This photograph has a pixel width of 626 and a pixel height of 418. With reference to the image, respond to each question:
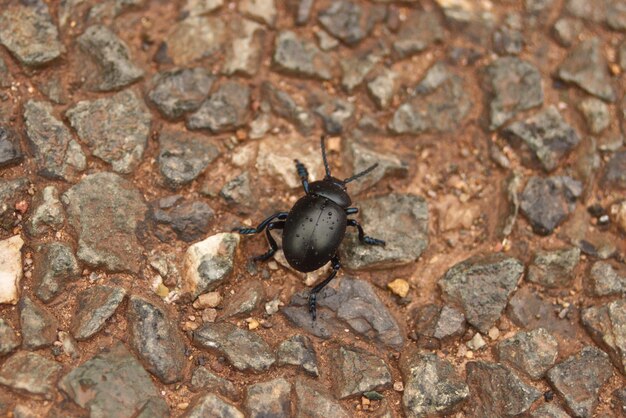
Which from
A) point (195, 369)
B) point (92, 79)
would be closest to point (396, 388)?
point (195, 369)

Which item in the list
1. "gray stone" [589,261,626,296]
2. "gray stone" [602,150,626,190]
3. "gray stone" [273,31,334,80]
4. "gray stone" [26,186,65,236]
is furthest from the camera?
"gray stone" [273,31,334,80]

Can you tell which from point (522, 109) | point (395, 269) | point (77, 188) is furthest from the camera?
point (522, 109)

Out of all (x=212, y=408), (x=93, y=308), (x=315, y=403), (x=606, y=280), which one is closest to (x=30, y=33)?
(x=93, y=308)

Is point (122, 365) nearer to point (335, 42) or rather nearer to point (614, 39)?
point (335, 42)

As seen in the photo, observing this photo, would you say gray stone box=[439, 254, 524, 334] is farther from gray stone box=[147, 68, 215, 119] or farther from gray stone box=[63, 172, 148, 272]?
gray stone box=[147, 68, 215, 119]

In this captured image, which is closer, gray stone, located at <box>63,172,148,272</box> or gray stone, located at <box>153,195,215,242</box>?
gray stone, located at <box>63,172,148,272</box>

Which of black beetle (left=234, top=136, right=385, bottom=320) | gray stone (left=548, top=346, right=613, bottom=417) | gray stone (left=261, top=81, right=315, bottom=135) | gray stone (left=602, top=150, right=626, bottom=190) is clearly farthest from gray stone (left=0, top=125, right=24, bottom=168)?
gray stone (left=602, top=150, right=626, bottom=190)

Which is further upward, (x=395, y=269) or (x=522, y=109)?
(x=522, y=109)
